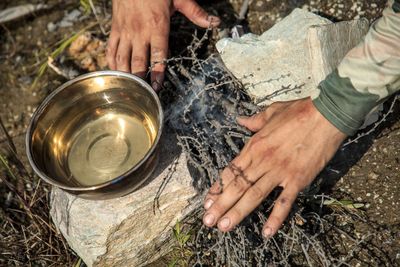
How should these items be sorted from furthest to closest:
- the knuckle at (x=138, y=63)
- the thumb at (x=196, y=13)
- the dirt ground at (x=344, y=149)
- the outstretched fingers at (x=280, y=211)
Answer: the thumb at (x=196, y=13) < the knuckle at (x=138, y=63) < the dirt ground at (x=344, y=149) < the outstretched fingers at (x=280, y=211)

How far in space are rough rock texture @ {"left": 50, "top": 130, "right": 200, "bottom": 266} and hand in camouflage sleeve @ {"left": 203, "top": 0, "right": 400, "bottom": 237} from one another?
306 mm

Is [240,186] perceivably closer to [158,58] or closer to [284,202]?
[284,202]

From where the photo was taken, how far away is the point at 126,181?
7.86 ft

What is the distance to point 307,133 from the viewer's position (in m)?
2.36

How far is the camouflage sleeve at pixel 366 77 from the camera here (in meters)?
2.25

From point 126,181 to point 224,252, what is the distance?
76cm

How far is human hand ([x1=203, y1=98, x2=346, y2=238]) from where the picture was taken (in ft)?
7.75

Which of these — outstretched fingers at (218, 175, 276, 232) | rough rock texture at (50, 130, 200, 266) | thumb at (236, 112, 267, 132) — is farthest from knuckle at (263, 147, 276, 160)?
rough rock texture at (50, 130, 200, 266)

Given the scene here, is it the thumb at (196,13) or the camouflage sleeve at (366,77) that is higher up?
the camouflage sleeve at (366,77)

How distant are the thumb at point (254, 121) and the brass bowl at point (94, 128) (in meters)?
0.47

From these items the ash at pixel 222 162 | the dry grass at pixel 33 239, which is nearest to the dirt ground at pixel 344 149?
the dry grass at pixel 33 239

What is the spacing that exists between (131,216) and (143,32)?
120 centimetres

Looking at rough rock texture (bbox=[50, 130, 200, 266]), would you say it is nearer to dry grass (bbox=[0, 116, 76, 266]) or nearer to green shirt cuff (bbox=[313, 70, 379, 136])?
dry grass (bbox=[0, 116, 76, 266])

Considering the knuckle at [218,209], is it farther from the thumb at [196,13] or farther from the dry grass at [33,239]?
the thumb at [196,13]
